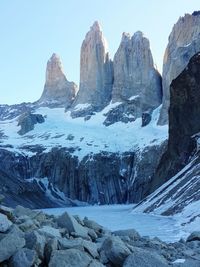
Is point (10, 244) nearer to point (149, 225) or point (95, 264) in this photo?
point (95, 264)

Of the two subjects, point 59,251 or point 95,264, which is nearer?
point 95,264

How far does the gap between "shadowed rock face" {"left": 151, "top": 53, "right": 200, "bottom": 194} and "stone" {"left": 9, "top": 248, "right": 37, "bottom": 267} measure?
349 ft

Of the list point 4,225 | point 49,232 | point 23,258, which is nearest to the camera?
point 23,258

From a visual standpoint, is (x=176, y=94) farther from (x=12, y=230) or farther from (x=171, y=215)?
(x=12, y=230)

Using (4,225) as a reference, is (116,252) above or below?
below

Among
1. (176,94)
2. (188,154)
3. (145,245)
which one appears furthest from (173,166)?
(145,245)

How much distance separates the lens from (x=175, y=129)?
133500mm

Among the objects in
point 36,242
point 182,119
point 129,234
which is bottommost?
point 129,234

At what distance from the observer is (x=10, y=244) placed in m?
14.5

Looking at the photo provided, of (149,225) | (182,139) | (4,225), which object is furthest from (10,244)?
(182,139)

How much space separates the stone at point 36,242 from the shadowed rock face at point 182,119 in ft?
345

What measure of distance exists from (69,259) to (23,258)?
127 centimetres

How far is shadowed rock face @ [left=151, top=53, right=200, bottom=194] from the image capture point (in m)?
124

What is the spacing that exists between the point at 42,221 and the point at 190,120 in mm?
108909
